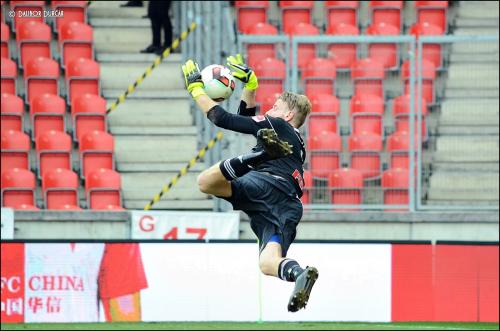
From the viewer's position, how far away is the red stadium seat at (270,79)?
19078 millimetres

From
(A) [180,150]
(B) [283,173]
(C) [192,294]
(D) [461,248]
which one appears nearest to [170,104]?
(A) [180,150]

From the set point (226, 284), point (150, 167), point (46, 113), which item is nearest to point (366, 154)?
point (226, 284)

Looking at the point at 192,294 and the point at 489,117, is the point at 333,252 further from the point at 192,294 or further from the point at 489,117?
the point at 489,117

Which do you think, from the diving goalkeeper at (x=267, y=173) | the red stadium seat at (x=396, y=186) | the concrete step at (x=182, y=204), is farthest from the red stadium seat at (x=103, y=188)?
the diving goalkeeper at (x=267, y=173)

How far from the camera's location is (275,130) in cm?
1110

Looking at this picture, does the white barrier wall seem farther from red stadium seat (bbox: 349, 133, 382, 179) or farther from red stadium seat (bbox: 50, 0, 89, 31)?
red stadium seat (bbox: 50, 0, 89, 31)

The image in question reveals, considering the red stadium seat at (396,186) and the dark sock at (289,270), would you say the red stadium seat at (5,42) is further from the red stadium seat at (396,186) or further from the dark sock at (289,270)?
the dark sock at (289,270)

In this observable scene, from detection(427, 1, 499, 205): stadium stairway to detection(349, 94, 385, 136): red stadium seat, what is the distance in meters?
0.87

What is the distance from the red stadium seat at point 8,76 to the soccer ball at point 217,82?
32.7 ft

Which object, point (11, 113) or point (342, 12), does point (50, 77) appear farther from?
point (342, 12)

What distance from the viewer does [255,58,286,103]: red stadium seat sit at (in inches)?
751

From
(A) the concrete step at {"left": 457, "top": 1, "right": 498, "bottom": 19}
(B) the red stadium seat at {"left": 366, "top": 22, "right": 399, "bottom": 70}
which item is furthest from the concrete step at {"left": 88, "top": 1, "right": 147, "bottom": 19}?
(A) the concrete step at {"left": 457, "top": 1, "right": 498, "bottom": 19}

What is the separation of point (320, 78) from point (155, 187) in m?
2.89

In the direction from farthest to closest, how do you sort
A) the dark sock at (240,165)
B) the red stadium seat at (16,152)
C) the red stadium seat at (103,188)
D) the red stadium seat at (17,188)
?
1. the red stadium seat at (16,152)
2. the red stadium seat at (103,188)
3. the red stadium seat at (17,188)
4. the dark sock at (240,165)
